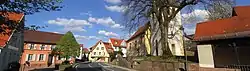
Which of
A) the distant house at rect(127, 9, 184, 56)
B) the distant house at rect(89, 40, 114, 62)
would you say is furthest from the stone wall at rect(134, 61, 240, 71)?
the distant house at rect(89, 40, 114, 62)

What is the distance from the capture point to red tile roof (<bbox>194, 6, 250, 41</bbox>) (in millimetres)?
13633

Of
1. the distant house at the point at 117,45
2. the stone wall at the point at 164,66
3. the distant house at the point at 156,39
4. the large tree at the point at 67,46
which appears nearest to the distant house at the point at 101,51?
the distant house at the point at 117,45

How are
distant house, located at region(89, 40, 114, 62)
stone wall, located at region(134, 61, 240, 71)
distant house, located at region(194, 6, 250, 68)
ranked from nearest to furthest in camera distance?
distant house, located at region(194, 6, 250, 68) < stone wall, located at region(134, 61, 240, 71) < distant house, located at region(89, 40, 114, 62)

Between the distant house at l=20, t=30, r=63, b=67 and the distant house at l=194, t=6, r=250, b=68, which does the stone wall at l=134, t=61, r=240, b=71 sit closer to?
the distant house at l=194, t=6, r=250, b=68

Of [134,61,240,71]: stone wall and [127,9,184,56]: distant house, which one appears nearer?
[134,61,240,71]: stone wall

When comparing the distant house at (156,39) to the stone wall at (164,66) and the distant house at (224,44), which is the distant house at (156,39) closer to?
the stone wall at (164,66)

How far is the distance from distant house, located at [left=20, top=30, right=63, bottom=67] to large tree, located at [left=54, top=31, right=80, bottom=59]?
4.41 m

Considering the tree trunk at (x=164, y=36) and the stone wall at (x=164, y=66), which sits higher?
the tree trunk at (x=164, y=36)

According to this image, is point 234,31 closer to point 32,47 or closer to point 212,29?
point 212,29

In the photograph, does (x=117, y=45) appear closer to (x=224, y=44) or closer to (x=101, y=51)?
(x=101, y=51)

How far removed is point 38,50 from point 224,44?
4536 cm

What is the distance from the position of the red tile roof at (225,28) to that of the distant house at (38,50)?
38.0 m

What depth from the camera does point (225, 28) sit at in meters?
15.1

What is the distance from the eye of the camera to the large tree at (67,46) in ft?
152
